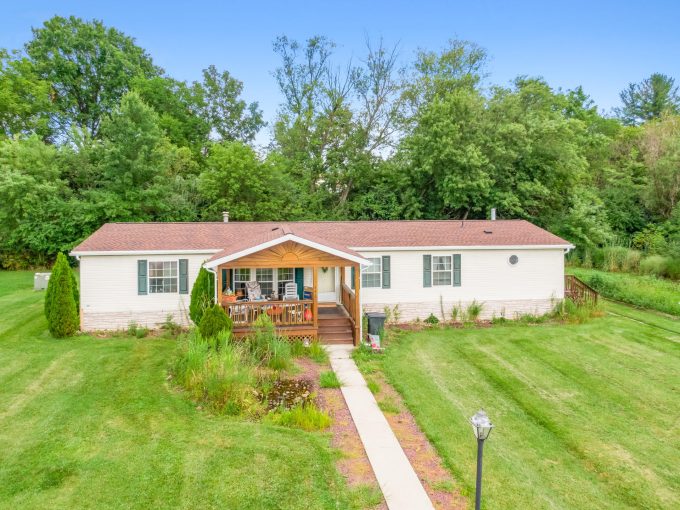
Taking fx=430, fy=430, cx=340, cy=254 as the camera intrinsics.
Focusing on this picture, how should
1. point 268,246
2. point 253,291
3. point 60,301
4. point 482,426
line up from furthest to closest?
point 253,291, point 60,301, point 268,246, point 482,426

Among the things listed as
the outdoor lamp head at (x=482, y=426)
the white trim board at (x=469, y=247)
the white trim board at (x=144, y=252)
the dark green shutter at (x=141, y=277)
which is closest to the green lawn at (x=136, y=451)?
the outdoor lamp head at (x=482, y=426)

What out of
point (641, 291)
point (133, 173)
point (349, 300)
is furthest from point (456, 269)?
point (133, 173)

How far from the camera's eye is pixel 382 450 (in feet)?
22.1

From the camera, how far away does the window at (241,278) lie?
1408 centimetres

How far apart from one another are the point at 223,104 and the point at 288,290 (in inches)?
1144

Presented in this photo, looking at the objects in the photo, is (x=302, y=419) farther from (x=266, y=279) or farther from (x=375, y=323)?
(x=266, y=279)

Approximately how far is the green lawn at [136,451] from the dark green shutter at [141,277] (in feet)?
11.6

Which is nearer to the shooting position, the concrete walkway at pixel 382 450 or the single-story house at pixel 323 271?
the concrete walkway at pixel 382 450

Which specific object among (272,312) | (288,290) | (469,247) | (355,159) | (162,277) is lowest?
(272,312)

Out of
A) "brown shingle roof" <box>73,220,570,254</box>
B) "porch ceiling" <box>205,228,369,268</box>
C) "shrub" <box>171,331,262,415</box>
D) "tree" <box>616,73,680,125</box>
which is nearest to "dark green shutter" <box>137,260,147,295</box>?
"brown shingle roof" <box>73,220,570,254</box>

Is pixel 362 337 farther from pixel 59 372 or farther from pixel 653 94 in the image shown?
pixel 653 94

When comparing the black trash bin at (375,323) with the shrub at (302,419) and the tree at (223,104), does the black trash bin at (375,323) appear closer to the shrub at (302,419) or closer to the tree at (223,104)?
the shrub at (302,419)

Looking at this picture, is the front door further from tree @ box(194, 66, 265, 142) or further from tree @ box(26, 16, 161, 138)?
tree @ box(26, 16, 161, 138)

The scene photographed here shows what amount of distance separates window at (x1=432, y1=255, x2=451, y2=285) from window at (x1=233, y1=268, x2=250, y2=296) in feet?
20.7
